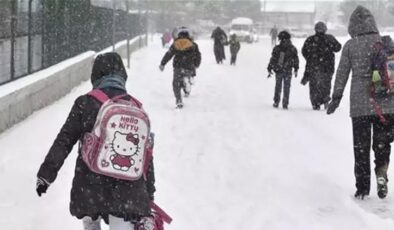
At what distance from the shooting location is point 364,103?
6.68 metres

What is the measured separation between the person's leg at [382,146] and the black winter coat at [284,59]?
7.38 metres

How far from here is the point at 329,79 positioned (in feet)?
46.1

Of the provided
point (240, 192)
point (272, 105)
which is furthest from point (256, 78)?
point (240, 192)

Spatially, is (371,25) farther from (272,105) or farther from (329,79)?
(272,105)

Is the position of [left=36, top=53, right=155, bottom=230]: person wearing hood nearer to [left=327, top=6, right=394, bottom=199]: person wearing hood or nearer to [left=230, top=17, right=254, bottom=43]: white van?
[left=327, top=6, right=394, bottom=199]: person wearing hood

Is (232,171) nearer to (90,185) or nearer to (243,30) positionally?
(90,185)

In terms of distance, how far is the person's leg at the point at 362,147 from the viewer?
6766mm

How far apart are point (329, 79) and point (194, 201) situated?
25.5ft

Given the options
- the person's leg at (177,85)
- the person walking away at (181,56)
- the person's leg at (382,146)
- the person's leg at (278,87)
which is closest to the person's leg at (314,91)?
the person's leg at (278,87)

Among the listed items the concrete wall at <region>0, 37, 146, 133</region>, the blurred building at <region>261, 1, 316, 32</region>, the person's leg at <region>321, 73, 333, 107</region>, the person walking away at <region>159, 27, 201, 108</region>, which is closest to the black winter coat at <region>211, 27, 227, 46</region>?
the concrete wall at <region>0, 37, 146, 133</region>

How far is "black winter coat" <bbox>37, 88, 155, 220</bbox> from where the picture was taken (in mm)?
3875

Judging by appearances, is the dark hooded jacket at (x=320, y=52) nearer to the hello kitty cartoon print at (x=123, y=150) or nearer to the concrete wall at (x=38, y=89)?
the concrete wall at (x=38, y=89)

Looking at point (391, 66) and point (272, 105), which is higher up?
point (391, 66)

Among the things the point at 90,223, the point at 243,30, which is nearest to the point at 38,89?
the point at 90,223
